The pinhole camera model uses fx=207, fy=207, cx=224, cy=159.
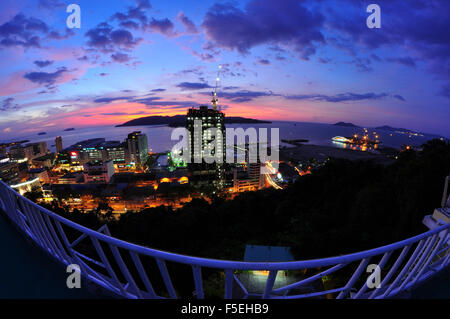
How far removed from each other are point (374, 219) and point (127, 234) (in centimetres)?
730

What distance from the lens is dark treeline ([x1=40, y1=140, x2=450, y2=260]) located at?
14.3 feet

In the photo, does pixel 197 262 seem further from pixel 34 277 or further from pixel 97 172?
pixel 97 172

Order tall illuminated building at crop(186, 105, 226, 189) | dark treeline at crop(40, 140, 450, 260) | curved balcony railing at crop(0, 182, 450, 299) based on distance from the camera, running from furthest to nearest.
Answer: tall illuminated building at crop(186, 105, 226, 189)
dark treeline at crop(40, 140, 450, 260)
curved balcony railing at crop(0, 182, 450, 299)

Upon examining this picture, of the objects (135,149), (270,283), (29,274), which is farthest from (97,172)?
(270,283)

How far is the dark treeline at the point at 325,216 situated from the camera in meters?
4.37

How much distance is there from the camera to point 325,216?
19.6 ft

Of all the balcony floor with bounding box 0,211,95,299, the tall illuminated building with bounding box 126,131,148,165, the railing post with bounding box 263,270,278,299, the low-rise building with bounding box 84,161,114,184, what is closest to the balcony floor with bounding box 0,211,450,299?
the balcony floor with bounding box 0,211,95,299

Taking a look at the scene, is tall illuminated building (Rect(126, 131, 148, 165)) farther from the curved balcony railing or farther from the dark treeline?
the curved balcony railing

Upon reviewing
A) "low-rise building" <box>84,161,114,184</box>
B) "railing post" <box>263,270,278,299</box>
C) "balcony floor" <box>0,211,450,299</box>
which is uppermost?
"railing post" <box>263,270,278,299</box>

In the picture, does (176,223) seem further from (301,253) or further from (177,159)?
(177,159)

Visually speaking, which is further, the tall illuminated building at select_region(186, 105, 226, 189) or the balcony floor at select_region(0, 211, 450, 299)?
the tall illuminated building at select_region(186, 105, 226, 189)

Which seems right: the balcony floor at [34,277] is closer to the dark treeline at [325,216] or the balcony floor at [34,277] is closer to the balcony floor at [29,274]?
the balcony floor at [29,274]

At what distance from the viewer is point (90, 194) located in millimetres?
19031
